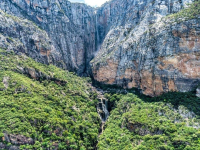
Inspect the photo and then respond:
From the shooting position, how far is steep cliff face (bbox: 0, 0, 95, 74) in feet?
216

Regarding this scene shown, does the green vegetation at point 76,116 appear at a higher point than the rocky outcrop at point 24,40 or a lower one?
lower

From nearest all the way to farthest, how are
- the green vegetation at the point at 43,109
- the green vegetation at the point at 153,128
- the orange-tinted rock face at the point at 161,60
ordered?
the green vegetation at the point at 153,128 → the green vegetation at the point at 43,109 → the orange-tinted rock face at the point at 161,60

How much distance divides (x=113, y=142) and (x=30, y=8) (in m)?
64.9

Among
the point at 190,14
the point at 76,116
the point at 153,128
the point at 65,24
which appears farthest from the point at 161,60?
the point at 65,24

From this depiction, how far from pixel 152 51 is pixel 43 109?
35.6m

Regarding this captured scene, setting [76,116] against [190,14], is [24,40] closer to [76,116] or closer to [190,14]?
[76,116]

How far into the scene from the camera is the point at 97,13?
3708 inches

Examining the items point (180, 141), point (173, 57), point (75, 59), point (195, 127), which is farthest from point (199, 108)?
point (75, 59)

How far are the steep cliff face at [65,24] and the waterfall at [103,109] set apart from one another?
81.6 ft

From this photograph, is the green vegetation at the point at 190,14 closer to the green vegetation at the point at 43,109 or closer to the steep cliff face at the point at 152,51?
the steep cliff face at the point at 152,51

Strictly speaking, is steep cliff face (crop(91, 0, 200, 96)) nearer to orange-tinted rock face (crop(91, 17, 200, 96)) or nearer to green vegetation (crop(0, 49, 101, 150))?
orange-tinted rock face (crop(91, 17, 200, 96))

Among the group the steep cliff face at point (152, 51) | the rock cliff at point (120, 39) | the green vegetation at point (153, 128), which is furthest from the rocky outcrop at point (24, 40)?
the green vegetation at point (153, 128)

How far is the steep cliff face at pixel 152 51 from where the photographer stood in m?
40.5

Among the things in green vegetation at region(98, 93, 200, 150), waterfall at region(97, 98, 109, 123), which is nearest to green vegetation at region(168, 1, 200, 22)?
green vegetation at region(98, 93, 200, 150)
